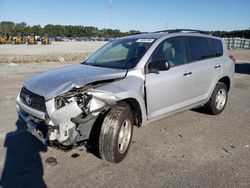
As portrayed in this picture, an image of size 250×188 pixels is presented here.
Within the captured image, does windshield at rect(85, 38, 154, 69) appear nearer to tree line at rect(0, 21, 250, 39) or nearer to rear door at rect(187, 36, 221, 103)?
rear door at rect(187, 36, 221, 103)

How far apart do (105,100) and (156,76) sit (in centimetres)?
114

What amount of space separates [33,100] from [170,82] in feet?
7.25

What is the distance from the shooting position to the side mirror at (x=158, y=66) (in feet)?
13.9

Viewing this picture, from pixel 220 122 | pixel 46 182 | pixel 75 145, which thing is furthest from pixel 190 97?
pixel 46 182

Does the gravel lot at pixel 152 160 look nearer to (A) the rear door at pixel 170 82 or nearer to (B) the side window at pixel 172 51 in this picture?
(A) the rear door at pixel 170 82

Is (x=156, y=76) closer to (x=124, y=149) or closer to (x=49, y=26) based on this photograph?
(x=124, y=149)

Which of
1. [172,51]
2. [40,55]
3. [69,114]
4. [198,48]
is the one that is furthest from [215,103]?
[40,55]

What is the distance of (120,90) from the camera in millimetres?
3832

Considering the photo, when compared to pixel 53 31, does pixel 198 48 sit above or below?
below

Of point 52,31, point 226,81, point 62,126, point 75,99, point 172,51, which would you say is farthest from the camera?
point 52,31

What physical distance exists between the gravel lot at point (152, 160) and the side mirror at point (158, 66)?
1.25 m

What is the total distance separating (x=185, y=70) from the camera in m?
4.95

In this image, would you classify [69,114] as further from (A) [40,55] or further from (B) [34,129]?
(A) [40,55]

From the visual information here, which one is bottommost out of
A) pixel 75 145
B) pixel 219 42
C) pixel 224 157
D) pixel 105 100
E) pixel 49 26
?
pixel 224 157
